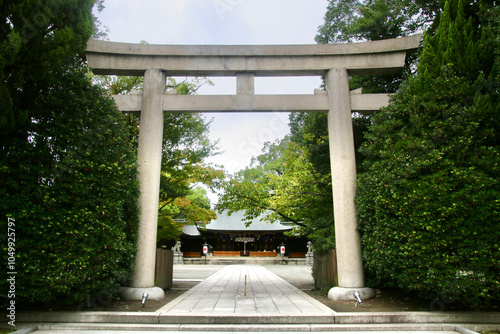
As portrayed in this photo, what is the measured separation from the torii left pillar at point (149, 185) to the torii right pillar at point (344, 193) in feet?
13.8

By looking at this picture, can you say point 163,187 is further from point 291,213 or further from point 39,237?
point 39,237

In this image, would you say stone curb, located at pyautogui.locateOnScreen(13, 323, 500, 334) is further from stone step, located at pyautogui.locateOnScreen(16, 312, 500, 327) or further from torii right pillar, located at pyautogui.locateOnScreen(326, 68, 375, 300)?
torii right pillar, located at pyautogui.locateOnScreen(326, 68, 375, 300)

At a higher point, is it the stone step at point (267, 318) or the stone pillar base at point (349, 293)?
the stone pillar base at point (349, 293)

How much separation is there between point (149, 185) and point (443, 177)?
6080 mm

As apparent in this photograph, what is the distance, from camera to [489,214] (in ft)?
18.0

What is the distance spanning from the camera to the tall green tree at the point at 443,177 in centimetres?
552

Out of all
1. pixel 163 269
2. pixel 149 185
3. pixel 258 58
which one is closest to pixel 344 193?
pixel 258 58

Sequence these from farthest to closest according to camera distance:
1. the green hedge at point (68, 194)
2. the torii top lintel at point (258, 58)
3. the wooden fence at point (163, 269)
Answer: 1. the wooden fence at point (163, 269)
2. the torii top lintel at point (258, 58)
3. the green hedge at point (68, 194)

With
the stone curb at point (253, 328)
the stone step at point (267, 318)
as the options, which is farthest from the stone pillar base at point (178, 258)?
the stone curb at point (253, 328)

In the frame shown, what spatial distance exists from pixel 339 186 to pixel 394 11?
7525 millimetres

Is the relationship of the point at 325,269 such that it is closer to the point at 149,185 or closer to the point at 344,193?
the point at 344,193

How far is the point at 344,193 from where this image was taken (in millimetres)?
7539

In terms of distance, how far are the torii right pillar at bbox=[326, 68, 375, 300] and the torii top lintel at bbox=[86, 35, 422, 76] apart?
468 mm

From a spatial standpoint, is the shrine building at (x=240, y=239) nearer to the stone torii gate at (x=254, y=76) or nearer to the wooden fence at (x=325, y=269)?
the wooden fence at (x=325, y=269)
